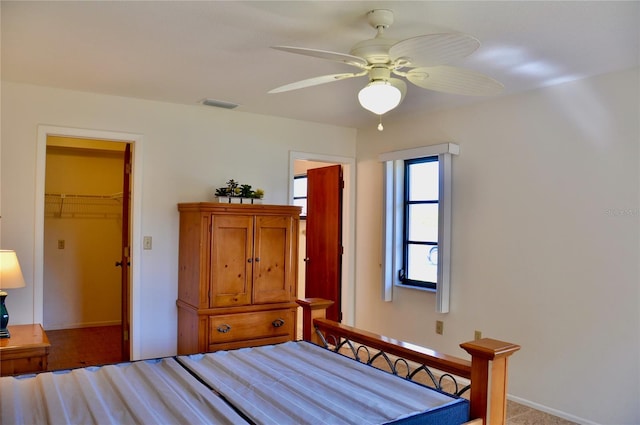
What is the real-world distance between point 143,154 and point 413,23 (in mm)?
2529

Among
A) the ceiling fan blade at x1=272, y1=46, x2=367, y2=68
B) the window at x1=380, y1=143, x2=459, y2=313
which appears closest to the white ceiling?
the ceiling fan blade at x1=272, y1=46, x2=367, y2=68

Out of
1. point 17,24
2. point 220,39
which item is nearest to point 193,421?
point 220,39

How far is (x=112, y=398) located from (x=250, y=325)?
2.11m

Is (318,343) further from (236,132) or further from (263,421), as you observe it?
(236,132)

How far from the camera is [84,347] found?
4.85 m

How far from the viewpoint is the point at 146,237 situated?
3.94 meters

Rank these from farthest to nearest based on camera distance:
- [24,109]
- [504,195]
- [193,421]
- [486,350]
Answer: [504,195] < [24,109] < [486,350] < [193,421]

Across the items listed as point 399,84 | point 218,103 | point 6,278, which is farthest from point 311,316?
point 218,103

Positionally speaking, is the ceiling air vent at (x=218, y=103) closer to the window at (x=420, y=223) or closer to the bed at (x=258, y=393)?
the window at (x=420, y=223)

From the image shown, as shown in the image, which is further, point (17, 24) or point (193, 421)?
point (17, 24)

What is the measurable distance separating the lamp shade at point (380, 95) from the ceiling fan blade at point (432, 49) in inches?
5.4

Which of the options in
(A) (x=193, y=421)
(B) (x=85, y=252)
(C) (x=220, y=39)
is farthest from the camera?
(B) (x=85, y=252)

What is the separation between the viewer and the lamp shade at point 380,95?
219cm

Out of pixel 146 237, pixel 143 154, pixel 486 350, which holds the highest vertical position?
pixel 143 154
